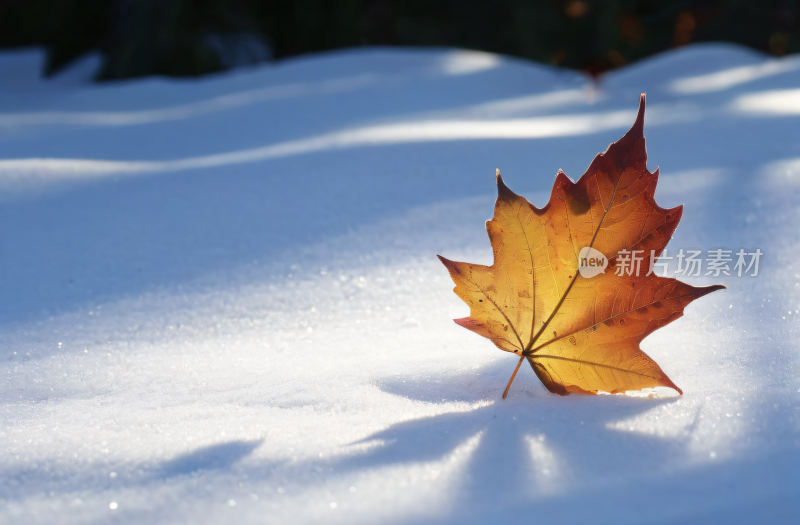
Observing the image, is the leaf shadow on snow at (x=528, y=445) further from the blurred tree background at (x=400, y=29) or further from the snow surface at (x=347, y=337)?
the blurred tree background at (x=400, y=29)

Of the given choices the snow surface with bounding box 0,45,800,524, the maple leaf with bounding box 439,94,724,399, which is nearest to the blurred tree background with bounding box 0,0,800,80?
the snow surface with bounding box 0,45,800,524

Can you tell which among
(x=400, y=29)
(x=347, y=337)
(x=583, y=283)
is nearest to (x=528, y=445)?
(x=583, y=283)

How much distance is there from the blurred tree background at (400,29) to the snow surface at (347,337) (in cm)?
150

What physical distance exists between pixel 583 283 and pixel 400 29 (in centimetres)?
386

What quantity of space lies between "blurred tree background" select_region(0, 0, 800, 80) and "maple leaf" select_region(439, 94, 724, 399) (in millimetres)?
3094

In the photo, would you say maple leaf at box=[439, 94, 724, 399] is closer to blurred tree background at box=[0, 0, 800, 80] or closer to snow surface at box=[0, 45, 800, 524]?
snow surface at box=[0, 45, 800, 524]

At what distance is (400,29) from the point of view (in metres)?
4.21

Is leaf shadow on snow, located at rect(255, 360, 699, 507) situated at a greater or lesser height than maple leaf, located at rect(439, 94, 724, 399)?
lesser

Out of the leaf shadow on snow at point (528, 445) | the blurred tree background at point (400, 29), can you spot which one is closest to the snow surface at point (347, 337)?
the leaf shadow on snow at point (528, 445)

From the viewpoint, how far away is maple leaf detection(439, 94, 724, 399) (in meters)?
0.63

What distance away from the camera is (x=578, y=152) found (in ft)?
5.05

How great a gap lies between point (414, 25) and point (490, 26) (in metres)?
A: 0.53

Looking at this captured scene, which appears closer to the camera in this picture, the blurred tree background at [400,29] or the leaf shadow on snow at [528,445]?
the leaf shadow on snow at [528,445]

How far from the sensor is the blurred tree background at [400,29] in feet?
10.9
